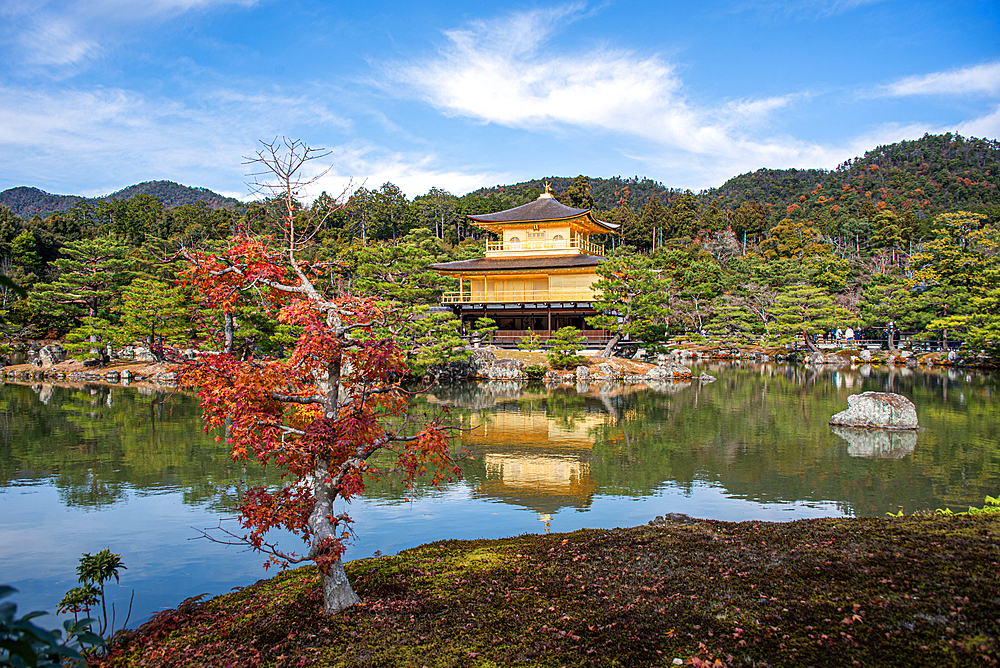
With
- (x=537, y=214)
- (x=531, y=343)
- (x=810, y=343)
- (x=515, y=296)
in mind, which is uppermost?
(x=537, y=214)

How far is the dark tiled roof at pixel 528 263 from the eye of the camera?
27719 mm

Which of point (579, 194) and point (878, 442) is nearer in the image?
point (878, 442)

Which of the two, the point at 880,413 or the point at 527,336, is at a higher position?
the point at 527,336

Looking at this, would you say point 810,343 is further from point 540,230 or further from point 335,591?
point 335,591

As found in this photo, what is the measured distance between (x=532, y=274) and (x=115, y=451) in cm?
2142

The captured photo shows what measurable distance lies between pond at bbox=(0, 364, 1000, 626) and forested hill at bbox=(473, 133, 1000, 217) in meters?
53.1

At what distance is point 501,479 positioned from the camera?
917cm

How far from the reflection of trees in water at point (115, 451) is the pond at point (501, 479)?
0.05 metres

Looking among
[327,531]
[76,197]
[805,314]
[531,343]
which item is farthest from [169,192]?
[327,531]

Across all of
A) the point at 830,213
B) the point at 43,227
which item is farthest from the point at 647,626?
the point at 830,213

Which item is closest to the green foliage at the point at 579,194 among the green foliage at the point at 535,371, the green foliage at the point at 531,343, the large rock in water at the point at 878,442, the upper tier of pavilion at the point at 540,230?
the upper tier of pavilion at the point at 540,230

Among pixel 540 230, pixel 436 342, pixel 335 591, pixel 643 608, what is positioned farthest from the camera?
pixel 540 230

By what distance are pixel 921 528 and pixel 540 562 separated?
11.2ft

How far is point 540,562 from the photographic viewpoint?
195 inches
